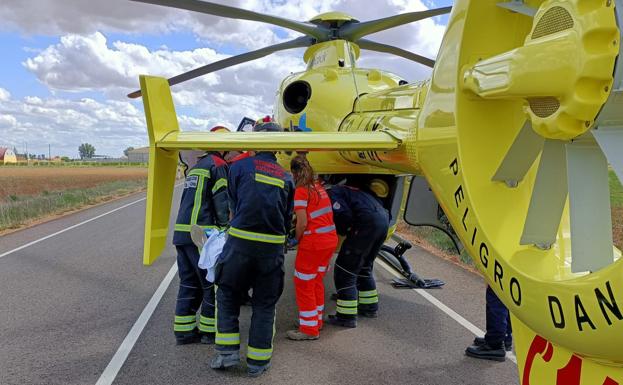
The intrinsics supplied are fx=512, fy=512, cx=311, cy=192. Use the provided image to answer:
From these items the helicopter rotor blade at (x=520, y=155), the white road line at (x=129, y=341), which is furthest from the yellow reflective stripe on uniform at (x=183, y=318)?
the helicopter rotor blade at (x=520, y=155)

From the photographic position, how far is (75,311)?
19.8 feet

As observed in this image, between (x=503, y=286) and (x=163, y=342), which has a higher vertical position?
(x=503, y=286)

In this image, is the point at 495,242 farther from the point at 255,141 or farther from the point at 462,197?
the point at 255,141

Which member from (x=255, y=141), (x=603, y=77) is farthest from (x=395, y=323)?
(x=603, y=77)

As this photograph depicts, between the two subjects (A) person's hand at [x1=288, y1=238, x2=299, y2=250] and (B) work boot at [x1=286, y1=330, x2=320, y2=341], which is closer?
(B) work boot at [x1=286, y1=330, x2=320, y2=341]

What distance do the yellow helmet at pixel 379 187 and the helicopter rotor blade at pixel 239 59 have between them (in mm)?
2282

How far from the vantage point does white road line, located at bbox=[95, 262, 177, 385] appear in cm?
426

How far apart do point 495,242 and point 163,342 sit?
4.00 metres

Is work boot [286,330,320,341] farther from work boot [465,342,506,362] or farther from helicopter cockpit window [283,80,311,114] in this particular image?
helicopter cockpit window [283,80,311,114]

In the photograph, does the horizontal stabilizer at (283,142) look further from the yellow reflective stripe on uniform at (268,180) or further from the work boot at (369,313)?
the work boot at (369,313)

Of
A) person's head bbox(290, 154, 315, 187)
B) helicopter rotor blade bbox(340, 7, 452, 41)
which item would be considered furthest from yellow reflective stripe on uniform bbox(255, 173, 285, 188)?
helicopter rotor blade bbox(340, 7, 452, 41)

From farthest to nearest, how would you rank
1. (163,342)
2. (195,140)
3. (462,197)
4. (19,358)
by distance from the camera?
(163,342) → (19,358) → (195,140) → (462,197)

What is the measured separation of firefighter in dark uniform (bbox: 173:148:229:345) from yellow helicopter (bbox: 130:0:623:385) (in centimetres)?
162

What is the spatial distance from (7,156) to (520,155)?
143362 millimetres
